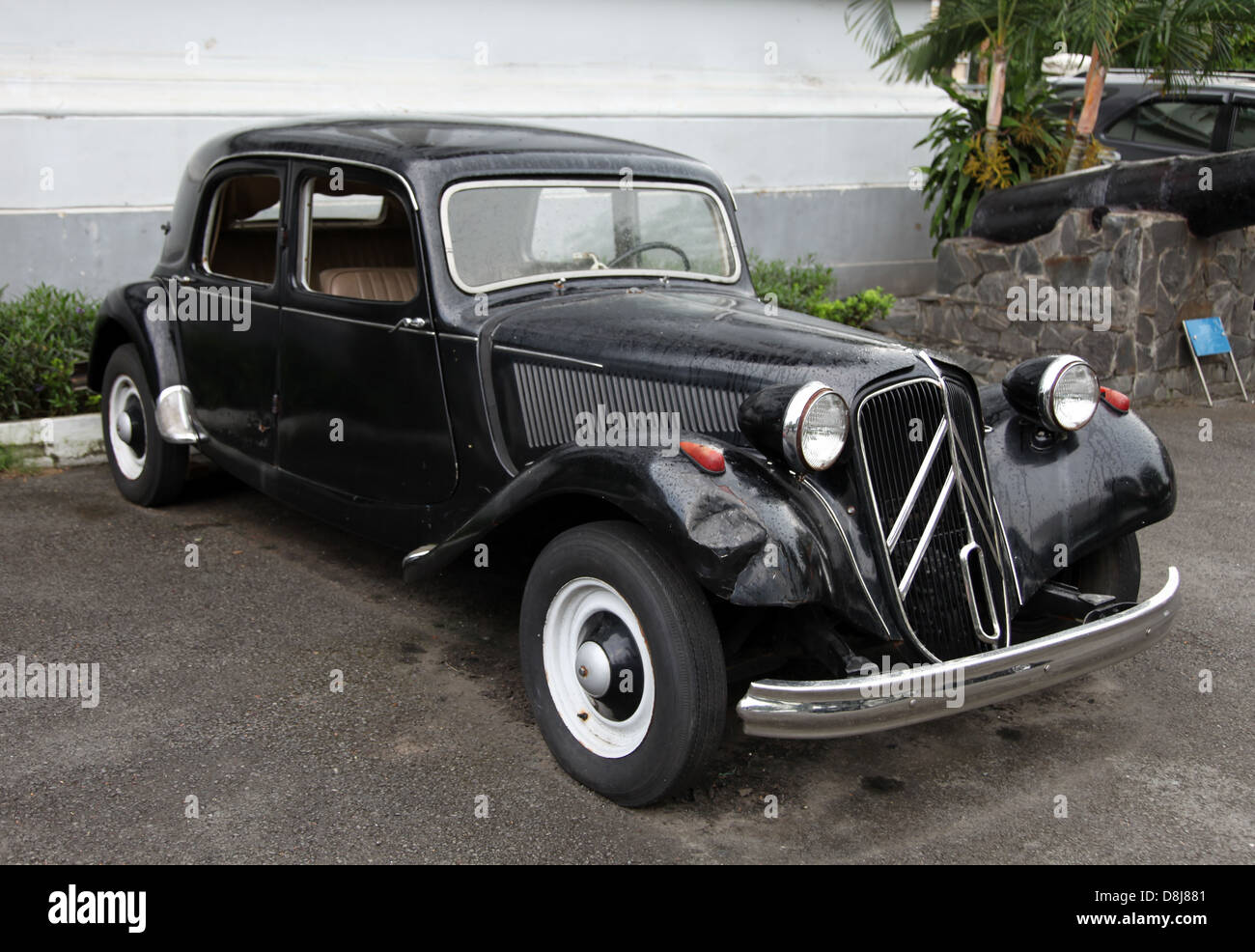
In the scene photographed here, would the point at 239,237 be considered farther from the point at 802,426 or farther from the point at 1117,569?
the point at 1117,569

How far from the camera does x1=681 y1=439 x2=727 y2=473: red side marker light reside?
297 centimetres

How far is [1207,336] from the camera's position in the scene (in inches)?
302

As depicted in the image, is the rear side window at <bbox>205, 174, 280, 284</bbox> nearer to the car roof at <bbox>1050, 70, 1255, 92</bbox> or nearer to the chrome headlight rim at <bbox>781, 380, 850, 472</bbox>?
the chrome headlight rim at <bbox>781, 380, 850, 472</bbox>

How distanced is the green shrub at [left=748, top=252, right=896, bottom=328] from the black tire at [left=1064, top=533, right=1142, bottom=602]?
4345mm

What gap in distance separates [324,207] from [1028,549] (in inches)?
108

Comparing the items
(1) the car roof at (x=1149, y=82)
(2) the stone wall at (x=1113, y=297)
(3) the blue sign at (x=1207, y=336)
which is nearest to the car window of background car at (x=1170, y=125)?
(1) the car roof at (x=1149, y=82)

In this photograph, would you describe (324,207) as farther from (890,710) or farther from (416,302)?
(890,710)

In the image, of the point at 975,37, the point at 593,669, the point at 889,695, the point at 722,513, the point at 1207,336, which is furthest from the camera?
the point at 975,37

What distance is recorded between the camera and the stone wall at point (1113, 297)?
7.25m

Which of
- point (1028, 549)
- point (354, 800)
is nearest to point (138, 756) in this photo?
point (354, 800)

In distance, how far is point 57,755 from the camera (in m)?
3.27

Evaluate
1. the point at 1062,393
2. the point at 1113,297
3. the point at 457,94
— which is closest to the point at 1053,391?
the point at 1062,393

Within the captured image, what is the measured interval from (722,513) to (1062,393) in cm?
131

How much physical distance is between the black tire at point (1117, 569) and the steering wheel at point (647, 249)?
173 cm
